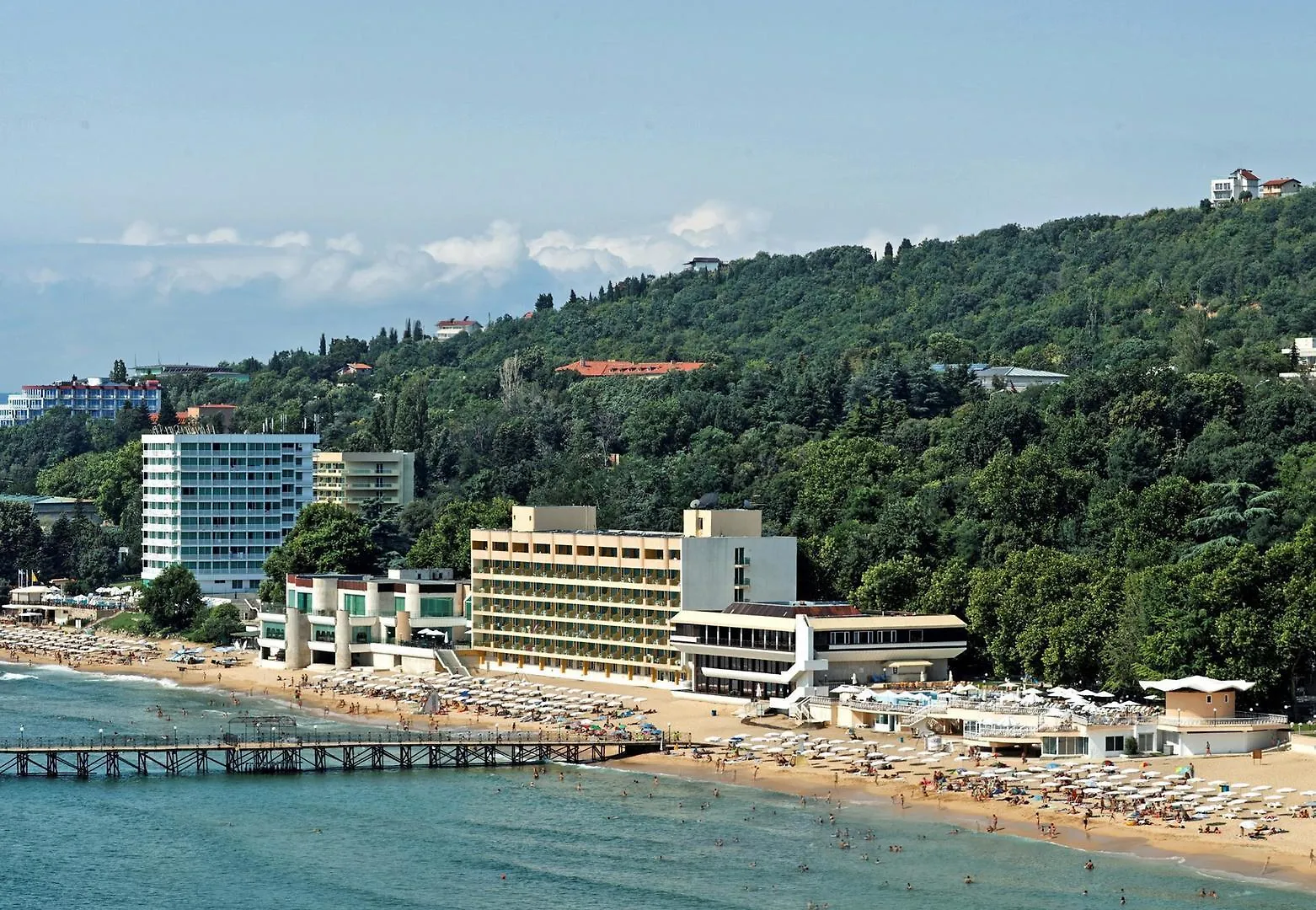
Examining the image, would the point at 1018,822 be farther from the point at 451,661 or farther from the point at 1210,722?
the point at 451,661

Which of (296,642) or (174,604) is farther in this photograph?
(174,604)

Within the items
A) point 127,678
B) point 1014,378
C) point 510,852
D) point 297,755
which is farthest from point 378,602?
point 1014,378

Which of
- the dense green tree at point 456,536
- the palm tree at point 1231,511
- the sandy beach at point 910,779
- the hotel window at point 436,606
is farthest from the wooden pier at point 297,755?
the dense green tree at point 456,536

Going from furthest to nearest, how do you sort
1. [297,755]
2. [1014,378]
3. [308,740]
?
[1014,378], [308,740], [297,755]

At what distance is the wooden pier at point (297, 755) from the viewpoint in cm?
8819

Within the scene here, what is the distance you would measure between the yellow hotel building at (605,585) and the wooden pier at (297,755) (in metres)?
15.1

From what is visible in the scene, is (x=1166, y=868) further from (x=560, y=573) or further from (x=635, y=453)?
(x=635, y=453)

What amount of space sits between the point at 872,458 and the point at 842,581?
79.8 feet

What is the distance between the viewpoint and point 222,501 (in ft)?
509

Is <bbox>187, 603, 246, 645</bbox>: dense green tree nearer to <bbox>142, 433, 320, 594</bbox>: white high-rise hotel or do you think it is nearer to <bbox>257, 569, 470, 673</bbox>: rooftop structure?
<bbox>257, 569, 470, 673</bbox>: rooftop structure

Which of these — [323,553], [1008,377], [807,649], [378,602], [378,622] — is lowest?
[807,649]

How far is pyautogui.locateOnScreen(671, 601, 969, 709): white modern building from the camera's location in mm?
96125

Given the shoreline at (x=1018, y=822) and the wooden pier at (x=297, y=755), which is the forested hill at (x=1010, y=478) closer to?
the shoreline at (x=1018, y=822)

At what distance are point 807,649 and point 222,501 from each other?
7059 cm
